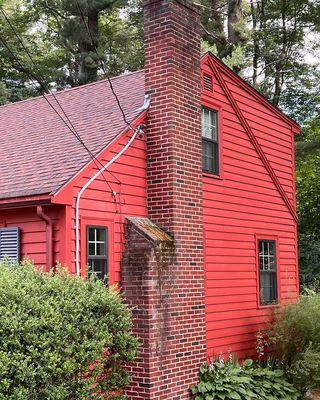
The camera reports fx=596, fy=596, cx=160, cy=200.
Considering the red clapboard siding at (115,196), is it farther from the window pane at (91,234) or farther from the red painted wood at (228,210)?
the window pane at (91,234)

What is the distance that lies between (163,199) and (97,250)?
1.45m

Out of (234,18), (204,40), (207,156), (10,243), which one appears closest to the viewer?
(10,243)

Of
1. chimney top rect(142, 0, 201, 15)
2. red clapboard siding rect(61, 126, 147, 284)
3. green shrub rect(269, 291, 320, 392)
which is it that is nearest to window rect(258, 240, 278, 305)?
green shrub rect(269, 291, 320, 392)

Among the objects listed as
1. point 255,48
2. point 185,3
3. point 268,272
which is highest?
point 255,48

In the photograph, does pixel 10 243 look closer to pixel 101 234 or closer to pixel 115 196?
pixel 101 234

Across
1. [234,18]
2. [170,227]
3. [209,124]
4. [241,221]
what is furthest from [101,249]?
[234,18]

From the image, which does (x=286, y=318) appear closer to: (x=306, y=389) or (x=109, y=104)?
(x=306, y=389)

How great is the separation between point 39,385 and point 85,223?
114 inches

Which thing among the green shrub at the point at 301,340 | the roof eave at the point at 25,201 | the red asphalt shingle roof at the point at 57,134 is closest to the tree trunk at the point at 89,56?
the red asphalt shingle roof at the point at 57,134

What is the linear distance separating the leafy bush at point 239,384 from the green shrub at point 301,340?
32 cm

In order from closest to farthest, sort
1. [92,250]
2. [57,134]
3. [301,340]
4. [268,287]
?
[92,250] < [301,340] < [57,134] < [268,287]

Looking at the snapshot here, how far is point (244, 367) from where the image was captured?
10500mm

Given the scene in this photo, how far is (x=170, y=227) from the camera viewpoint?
374 inches

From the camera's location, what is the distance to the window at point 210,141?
11.2 metres
